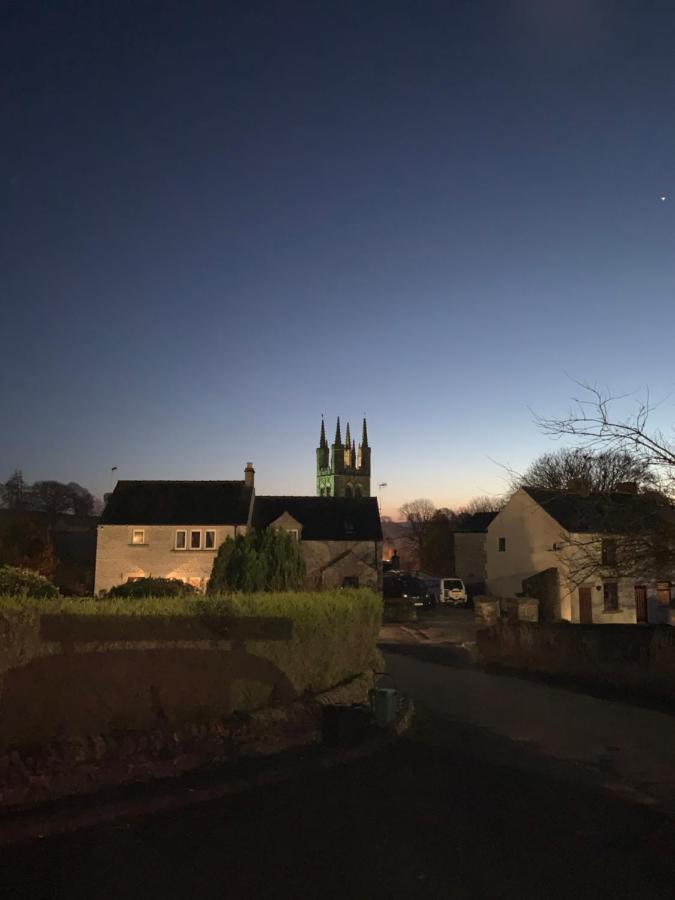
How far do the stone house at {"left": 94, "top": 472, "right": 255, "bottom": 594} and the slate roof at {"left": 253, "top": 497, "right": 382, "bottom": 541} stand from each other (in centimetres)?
289

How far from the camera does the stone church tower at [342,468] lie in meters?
132

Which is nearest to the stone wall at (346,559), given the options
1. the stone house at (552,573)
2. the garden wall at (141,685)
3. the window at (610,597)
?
the stone house at (552,573)

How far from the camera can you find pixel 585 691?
16.9m

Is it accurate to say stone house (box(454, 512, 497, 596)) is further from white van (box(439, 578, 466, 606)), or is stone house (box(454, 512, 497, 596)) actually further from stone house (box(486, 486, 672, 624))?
stone house (box(486, 486, 672, 624))

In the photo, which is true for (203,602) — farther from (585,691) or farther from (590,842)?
(585,691)

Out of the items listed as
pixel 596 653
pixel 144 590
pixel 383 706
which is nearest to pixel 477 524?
pixel 596 653

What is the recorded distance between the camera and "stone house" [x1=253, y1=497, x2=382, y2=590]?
139 feet

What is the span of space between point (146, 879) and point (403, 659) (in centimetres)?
1798

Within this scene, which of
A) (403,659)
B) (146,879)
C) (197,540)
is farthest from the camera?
(197,540)

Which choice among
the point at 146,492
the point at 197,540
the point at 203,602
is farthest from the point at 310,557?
the point at 203,602

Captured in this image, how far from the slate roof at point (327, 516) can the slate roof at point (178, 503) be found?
2164 millimetres

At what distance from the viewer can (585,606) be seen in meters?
35.4

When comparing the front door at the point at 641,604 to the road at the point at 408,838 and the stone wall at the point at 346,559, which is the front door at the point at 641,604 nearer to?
the stone wall at the point at 346,559

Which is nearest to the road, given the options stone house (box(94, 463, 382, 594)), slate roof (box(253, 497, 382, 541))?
stone house (box(94, 463, 382, 594))
